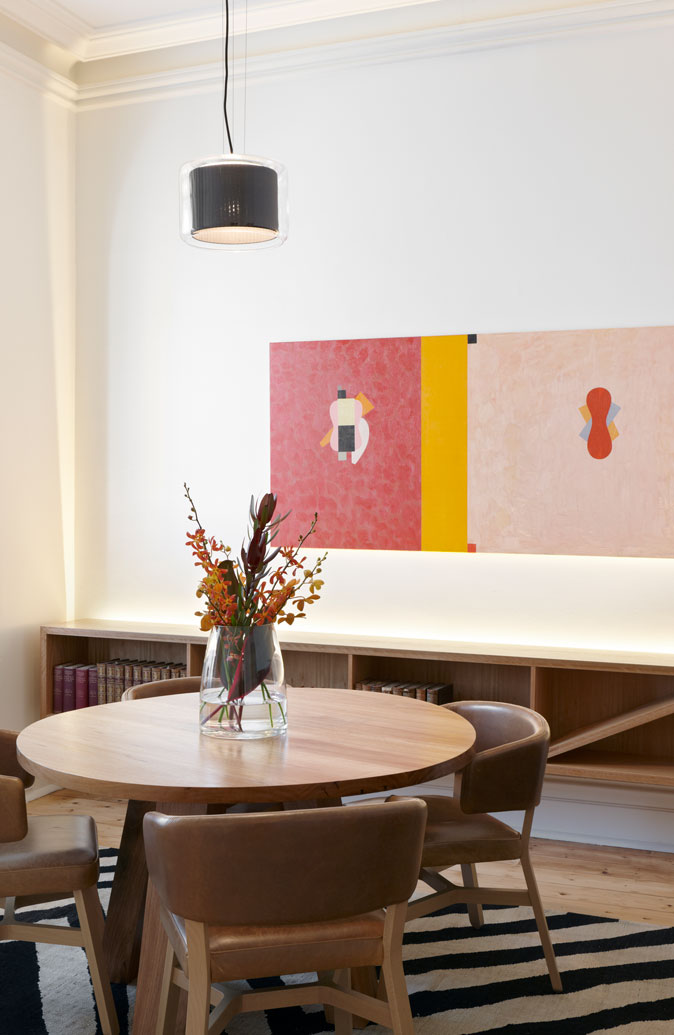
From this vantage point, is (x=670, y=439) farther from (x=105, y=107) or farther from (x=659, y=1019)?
Answer: (x=105, y=107)

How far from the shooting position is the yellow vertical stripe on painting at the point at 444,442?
443cm

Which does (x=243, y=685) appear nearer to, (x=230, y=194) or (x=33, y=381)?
(x=230, y=194)

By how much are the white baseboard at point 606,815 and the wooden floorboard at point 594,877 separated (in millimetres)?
60

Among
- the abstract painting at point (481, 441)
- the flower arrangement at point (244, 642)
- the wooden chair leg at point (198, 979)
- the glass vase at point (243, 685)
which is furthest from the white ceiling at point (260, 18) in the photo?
the wooden chair leg at point (198, 979)

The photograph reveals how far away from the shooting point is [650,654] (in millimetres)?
4098

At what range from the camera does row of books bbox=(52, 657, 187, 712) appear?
4703 millimetres

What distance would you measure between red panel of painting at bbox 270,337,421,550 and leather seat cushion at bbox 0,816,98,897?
223cm

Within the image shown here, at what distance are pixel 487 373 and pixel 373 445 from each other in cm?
61

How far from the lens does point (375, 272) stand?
4613 mm

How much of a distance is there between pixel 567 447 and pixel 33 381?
254 centimetres

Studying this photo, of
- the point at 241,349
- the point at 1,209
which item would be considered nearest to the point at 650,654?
the point at 241,349

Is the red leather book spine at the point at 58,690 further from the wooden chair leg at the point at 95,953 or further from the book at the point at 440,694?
the wooden chair leg at the point at 95,953

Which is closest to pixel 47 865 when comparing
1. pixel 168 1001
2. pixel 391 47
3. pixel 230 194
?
pixel 168 1001

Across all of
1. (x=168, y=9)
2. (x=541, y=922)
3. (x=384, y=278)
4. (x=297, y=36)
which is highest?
(x=168, y=9)
